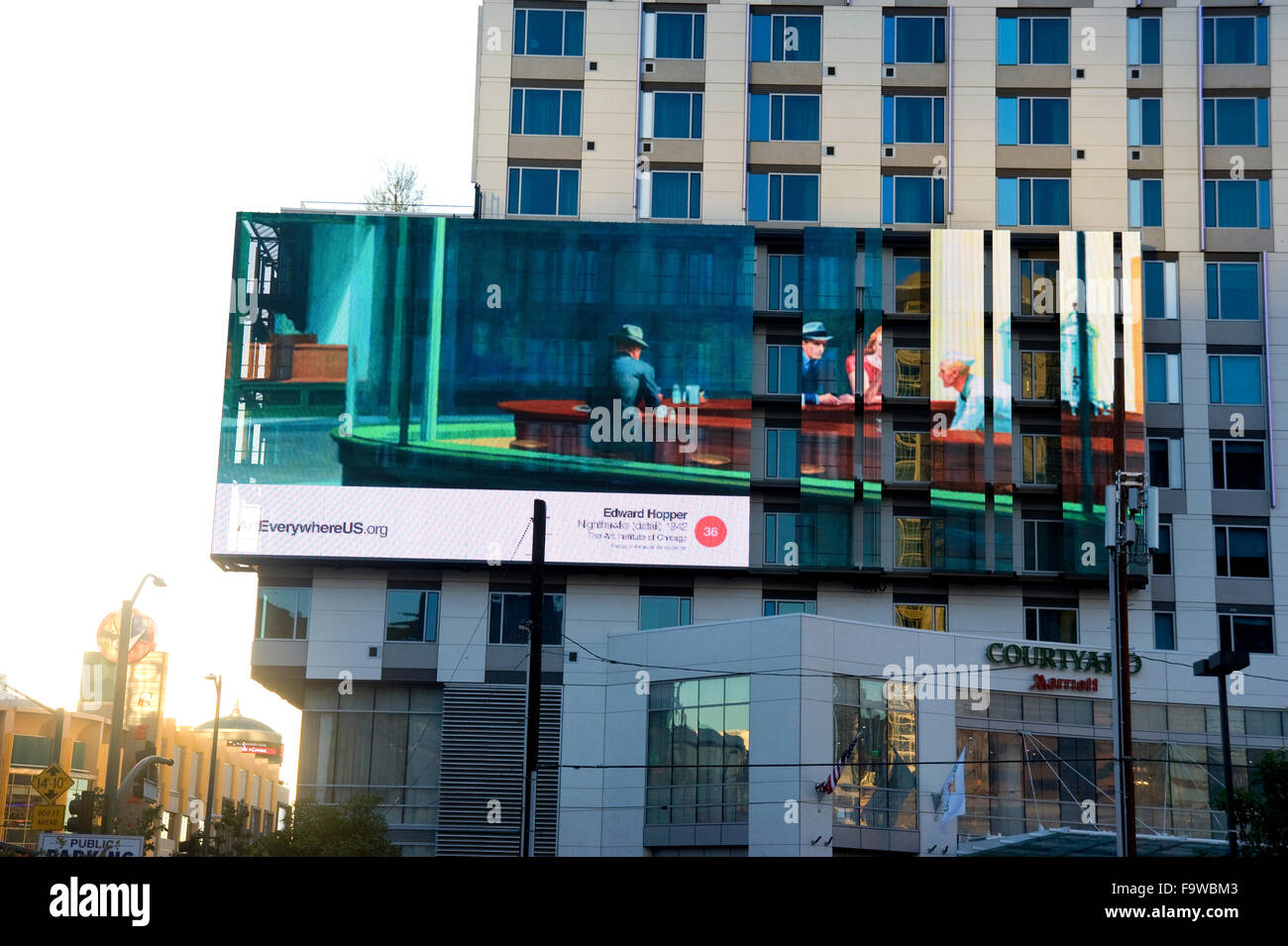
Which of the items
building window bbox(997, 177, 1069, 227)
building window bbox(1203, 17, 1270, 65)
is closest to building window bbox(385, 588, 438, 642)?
building window bbox(997, 177, 1069, 227)

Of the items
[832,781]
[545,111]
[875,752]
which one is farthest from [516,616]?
[545,111]

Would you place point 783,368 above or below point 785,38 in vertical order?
below

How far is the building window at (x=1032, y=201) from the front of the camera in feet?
222

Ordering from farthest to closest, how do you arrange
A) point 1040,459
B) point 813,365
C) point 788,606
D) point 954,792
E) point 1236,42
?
1. point 1236,42
2. point 1040,459
3. point 813,365
4. point 788,606
5. point 954,792

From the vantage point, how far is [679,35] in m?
69.1

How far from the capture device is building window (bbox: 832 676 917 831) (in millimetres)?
52750

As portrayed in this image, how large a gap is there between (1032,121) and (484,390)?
2796 cm

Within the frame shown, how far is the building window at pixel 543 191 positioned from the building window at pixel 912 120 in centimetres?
1437

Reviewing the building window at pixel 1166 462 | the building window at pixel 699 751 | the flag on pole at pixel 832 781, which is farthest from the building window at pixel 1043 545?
the building window at pixel 699 751

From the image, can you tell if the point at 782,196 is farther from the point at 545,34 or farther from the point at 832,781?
the point at 832,781

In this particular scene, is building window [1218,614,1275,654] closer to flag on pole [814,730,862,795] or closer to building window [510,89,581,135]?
flag on pole [814,730,862,795]

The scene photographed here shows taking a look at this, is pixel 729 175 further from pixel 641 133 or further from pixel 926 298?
pixel 926 298

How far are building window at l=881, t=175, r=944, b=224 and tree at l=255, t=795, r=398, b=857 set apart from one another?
112 feet
